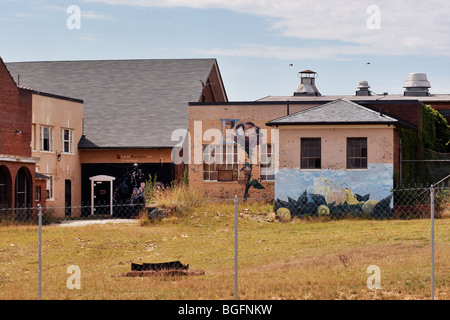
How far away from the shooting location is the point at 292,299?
Result: 14820 mm

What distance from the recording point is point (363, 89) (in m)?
72.4

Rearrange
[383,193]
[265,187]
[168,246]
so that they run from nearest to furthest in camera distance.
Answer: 1. [168,246]
2. [383,193]
3. [265,187]

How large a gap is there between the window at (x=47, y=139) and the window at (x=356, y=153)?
54.0ft

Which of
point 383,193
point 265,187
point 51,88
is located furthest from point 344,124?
point 51,88

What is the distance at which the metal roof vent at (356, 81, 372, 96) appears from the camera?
7025 cm

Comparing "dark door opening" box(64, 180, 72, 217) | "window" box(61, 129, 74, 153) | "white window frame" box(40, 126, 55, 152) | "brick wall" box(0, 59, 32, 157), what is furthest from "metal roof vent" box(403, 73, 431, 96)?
Answer: "brick wall" box(0, 59, 32, 157)

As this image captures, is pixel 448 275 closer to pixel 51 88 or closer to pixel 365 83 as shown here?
pixel 51 88

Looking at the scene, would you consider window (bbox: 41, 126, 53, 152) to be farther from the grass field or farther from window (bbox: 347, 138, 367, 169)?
window (bbox: 347, 138, 367, 169)

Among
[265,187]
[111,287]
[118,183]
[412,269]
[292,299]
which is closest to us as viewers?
[292,299]

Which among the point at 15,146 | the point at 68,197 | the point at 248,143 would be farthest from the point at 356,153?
the point at 68,197

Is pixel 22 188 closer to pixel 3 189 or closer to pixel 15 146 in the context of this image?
pixel 3 189

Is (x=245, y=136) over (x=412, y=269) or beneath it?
over

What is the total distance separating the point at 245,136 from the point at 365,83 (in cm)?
3580

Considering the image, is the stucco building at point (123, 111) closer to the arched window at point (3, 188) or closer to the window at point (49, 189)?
the window at point (49, 189)
